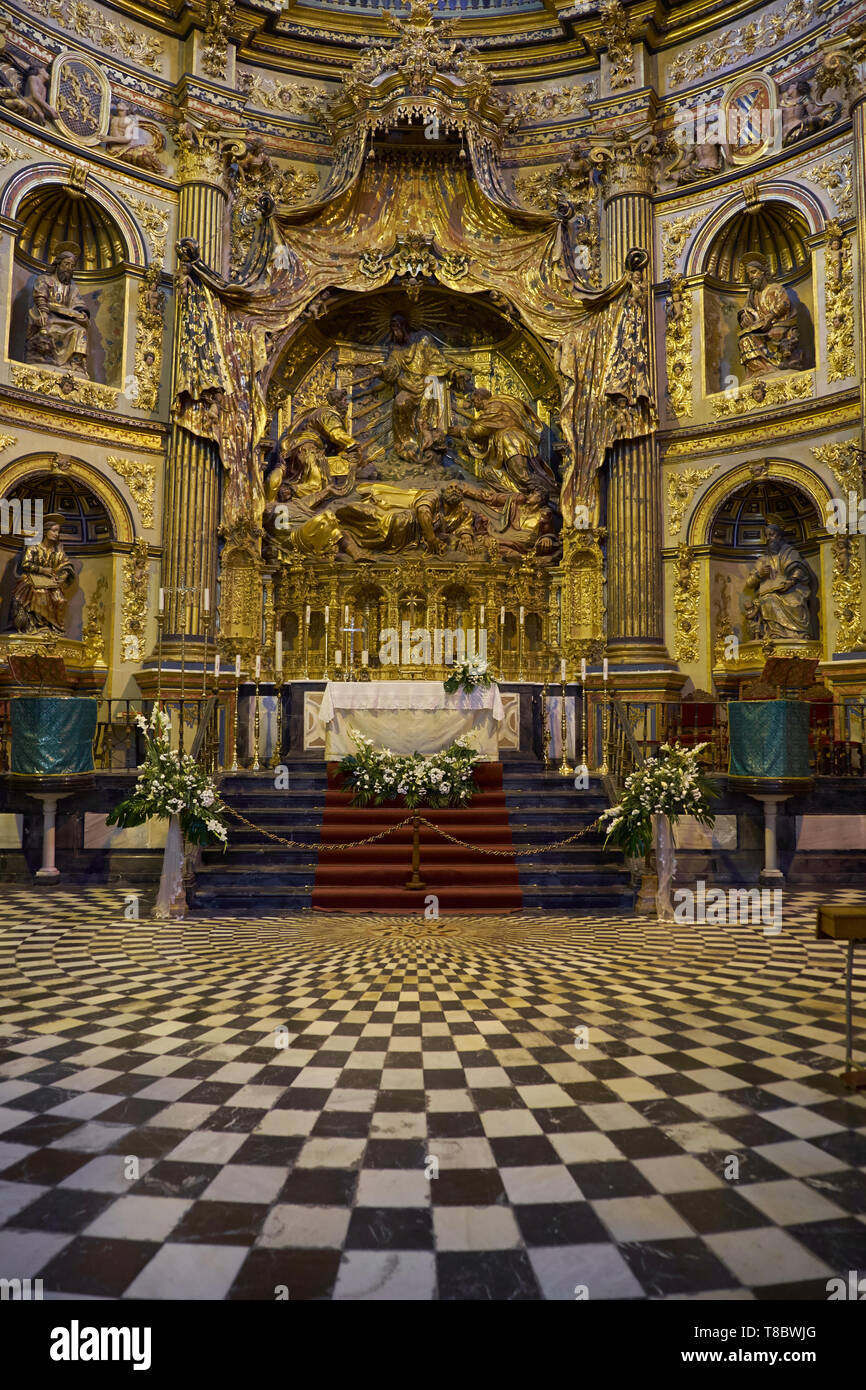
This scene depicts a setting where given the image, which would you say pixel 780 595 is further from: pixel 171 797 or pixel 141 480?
pixel 141 480

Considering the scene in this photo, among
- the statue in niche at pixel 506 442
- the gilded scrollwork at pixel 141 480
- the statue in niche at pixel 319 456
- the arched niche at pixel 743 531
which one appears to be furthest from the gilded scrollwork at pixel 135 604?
the arched niche at pixel 743 531

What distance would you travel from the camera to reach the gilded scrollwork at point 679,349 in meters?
13.4

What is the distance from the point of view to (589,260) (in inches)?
554

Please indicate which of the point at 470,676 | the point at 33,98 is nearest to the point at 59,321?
the point at 33,98

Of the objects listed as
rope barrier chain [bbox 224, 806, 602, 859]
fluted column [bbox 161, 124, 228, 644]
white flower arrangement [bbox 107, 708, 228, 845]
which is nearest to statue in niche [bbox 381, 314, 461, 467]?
fluted column [bbox 161, 124, 228, 644]

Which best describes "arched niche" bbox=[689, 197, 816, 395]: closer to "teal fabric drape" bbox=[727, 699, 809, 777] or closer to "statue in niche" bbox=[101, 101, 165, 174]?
"teal fabric drape" bbox=[727, 699, 809, 777]

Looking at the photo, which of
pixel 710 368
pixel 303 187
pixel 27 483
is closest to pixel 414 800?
pixel 27 483

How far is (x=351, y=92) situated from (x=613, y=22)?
4636 millimetres

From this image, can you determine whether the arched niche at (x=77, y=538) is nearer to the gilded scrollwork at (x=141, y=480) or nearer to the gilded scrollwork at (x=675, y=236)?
the gilded scrollwork at (x=141, y=480)

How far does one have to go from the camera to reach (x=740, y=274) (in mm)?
13555

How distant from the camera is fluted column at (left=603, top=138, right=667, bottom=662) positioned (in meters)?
13.0

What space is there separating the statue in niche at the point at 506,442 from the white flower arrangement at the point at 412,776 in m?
6.38

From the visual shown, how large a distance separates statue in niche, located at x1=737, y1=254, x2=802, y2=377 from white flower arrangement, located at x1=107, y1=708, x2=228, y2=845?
10890 mm

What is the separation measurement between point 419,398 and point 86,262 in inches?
234
